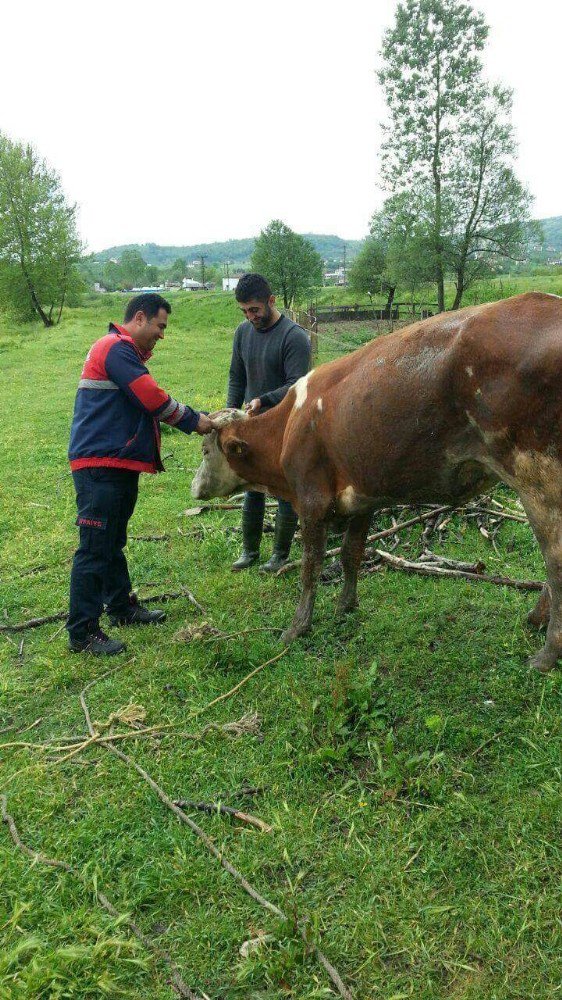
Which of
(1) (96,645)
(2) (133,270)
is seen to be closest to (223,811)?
(1) (96,645)

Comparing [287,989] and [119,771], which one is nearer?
[287,989]

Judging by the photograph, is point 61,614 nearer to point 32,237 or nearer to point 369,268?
point 32,237

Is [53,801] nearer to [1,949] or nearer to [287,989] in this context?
[1,949]

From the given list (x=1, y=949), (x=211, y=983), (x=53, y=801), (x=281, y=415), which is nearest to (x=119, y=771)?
(x=53, y=801)

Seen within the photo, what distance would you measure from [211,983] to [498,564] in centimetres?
387

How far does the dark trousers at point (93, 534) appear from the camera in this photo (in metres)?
4.43

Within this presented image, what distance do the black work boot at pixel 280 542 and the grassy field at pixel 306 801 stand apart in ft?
0.78

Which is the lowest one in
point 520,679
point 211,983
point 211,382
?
point 211,983

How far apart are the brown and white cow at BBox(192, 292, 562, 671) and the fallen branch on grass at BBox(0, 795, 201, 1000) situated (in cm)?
213

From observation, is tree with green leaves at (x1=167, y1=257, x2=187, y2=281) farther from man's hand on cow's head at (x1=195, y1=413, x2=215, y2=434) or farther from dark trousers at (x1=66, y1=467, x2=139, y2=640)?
dark trousers at (x1=66, y1=467, x2=139, y2=640)

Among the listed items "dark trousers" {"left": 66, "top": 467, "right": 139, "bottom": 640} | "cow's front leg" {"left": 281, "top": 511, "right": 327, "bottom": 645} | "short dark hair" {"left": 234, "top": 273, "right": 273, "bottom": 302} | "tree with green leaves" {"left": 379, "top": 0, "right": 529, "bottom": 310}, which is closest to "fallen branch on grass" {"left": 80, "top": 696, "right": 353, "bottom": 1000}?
"dark trousers" {"left": 66, "top": 467, "right": 139, "bottom": 640}

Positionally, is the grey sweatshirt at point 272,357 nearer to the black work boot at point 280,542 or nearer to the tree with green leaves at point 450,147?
the black work boot at point 280,542

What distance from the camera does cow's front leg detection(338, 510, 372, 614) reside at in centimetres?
482

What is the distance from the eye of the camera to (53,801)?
10.5 ft
